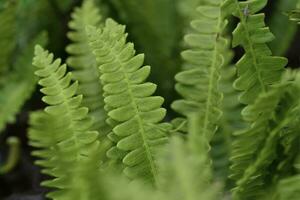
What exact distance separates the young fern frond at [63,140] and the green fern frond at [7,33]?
37 centimetres

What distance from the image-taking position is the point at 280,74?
0.83m

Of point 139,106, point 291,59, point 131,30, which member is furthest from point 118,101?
point 291,59

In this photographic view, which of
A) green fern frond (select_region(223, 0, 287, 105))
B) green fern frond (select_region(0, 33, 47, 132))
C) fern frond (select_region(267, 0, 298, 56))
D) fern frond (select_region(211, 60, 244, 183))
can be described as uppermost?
green fern frond (select_region(223, 0, 287, 105))

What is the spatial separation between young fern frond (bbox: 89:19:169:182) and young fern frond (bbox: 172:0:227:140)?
70 millimetres

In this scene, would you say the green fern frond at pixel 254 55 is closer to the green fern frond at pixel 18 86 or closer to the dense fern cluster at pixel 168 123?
the dense fern cluster at pixel 168 123

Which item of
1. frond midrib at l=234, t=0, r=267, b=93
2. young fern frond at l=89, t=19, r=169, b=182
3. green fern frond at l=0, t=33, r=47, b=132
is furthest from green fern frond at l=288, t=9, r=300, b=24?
green fern frond at l=0, t=33, r=47, b=132

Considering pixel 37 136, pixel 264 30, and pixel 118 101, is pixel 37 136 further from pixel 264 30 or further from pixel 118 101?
pixel 264 30

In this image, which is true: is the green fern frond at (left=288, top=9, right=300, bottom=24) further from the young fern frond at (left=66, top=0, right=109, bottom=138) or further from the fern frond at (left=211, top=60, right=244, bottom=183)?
the young fern frond at (left=66, top=0, right=109, bottom=138)

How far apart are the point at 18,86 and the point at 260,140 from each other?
22.9 inches

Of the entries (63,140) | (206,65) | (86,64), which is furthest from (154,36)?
(63,140)

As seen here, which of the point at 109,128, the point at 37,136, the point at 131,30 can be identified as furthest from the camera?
the point at 131,30

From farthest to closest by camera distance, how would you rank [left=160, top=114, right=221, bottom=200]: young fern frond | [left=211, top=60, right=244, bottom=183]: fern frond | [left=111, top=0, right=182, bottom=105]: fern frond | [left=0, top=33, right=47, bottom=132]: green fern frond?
[left=111, top=0, right=182, bottom=105]: fern frond < [left=0, top=33, right=47, bottom=132]: green fern frond < [left=211, top=60, right=244, bottom=183]: fern frond < [left=160, top=114, right=221, bottom=200]: young fern frond

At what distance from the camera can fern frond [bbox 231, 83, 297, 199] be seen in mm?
728

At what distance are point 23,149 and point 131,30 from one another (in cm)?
33
